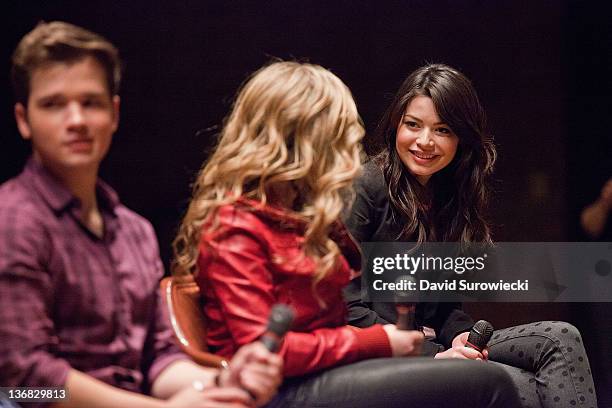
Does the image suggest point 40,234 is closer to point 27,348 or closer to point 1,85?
point 27,348

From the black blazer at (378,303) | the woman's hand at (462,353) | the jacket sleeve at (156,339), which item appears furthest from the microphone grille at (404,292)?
the jacket sleeve at (156,339)

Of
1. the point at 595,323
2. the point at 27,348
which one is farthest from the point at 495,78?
the point at 27,348

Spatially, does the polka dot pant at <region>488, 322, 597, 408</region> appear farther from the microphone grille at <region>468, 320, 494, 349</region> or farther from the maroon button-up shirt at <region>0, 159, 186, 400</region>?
the maroon button-up shirt at <region>0, 159, 186, 400</region>

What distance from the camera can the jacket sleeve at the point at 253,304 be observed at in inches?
70.3

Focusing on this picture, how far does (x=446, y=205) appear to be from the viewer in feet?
8.66

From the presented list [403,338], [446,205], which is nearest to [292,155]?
[403,338]

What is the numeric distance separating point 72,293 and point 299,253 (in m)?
0.50

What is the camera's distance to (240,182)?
1932 mm

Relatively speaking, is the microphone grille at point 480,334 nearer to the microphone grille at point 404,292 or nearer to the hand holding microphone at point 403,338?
the microphone grille at point 404,292

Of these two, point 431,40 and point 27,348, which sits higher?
point 431,40

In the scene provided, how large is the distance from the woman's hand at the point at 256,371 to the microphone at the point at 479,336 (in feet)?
2.91

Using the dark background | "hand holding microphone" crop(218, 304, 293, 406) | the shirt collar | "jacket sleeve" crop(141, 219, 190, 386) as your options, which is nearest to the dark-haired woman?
the dark background

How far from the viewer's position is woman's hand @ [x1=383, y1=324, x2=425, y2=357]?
1962mm

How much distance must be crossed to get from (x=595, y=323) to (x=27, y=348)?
199cm
